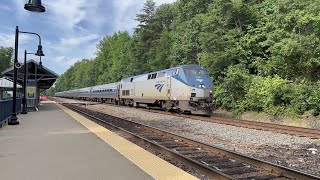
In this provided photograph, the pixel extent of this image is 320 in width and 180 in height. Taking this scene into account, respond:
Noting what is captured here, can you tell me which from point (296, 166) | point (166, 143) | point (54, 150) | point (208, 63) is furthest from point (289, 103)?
point (54, 150)

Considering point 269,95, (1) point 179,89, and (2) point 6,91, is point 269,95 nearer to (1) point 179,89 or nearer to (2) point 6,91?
(1) point 179,89

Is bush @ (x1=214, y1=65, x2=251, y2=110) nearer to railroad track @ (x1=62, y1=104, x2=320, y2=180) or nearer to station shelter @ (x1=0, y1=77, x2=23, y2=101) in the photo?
station shelter @ (x1=0, y1=77, x2=23, y2=101)

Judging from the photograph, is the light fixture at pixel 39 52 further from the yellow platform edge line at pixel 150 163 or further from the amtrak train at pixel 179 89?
the yellow platform edge line at pixel 150 163

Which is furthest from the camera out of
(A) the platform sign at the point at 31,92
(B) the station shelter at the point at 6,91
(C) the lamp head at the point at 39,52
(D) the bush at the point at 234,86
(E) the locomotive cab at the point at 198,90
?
(A) the platform sign at the point at 31,92

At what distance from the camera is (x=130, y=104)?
39.9 metres

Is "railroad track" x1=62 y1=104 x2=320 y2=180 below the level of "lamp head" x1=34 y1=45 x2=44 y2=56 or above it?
below

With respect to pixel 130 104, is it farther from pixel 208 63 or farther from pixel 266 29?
pixel 266 29

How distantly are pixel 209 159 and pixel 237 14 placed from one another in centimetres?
2477

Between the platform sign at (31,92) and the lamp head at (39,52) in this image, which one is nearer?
the lamp head at (39,52)

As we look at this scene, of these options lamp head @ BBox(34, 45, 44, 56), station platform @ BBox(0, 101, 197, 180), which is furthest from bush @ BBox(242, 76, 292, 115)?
lamp head @ BBox(34, 45, 44, 56)

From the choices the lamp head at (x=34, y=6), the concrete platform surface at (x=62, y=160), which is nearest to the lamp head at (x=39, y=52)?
the lamp head at (x=34, y=6)

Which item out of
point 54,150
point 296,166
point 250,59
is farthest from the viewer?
point 250,59

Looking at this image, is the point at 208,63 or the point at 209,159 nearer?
the point at 209,159

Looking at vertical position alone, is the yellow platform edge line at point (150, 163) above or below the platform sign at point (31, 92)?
below
